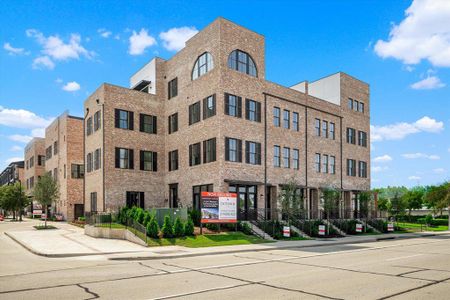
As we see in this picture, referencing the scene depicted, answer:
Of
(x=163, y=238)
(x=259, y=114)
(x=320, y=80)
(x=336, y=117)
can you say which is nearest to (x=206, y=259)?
(x=163, y=238)

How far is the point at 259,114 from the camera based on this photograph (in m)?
36.9

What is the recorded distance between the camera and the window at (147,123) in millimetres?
40406

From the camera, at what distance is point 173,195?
40.2 m

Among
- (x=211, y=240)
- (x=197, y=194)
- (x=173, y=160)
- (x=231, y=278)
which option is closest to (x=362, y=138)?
(x=173, y=160)

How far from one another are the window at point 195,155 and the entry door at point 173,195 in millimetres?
3922

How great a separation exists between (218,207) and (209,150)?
7.26 meters

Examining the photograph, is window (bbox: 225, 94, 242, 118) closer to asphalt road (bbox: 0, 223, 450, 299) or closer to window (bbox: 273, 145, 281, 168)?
window (bbox: 273, 145, 281, 168)

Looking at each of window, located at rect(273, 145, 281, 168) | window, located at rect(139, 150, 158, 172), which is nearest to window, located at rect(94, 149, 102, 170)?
window, located at rect(139, 150, 158, 172)

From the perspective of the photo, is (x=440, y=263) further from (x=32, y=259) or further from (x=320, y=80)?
(x=320, y=80)

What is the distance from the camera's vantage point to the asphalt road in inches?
423

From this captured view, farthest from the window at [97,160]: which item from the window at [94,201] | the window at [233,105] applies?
the window at [233,105]

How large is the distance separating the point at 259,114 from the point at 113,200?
1527cm

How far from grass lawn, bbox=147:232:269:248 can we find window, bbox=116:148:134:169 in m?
14.2

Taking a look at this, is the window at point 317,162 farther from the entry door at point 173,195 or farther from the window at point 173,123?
the window at point 173,123
